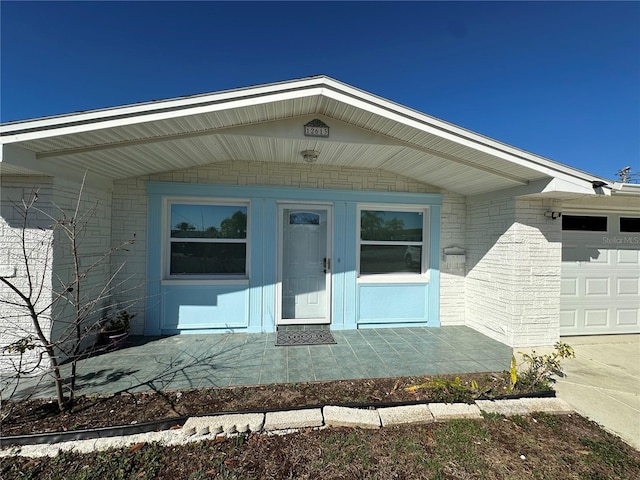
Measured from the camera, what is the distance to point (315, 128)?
3.37m

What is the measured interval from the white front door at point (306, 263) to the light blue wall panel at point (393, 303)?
694 mm

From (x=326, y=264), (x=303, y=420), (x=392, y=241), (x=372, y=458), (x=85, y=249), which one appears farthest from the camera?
(x=392, y=241)

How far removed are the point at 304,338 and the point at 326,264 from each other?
135 centimetres

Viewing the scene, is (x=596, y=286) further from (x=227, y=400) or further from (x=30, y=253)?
(x=30, y=253)

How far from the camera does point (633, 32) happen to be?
15.8 ft

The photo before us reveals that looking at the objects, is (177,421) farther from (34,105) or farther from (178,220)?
(34,105)

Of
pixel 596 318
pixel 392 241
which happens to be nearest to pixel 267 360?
pixel 392 241

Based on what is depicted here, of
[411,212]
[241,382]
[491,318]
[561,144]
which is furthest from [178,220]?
[561,144]

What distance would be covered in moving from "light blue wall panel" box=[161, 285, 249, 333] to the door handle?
1.45m

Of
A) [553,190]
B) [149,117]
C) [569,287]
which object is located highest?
[149,117]

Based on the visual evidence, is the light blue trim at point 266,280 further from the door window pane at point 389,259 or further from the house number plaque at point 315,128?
the house number plaque at point 315,128

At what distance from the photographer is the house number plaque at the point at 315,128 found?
337 centimetres

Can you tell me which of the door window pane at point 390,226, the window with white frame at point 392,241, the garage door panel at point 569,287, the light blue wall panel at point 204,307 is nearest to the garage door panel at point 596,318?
the garage door panel at point 569,287

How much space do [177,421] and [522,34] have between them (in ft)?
27.2
